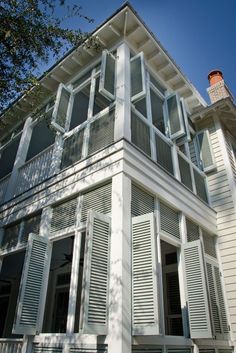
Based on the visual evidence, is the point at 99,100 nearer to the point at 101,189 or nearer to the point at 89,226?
the point at 101,189

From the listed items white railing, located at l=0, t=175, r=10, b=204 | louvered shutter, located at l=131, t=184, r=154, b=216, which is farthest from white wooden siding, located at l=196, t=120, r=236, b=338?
white railing, located at l=0, t=175, r=10, b=204

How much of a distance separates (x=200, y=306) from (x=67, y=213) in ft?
9.24

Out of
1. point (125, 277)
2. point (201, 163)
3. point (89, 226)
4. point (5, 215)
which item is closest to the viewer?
point (125, 277)

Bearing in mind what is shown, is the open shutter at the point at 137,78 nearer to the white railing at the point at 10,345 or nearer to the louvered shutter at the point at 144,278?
the louvered shutter at the point at 144,278

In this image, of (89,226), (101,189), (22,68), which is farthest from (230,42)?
(89,226)

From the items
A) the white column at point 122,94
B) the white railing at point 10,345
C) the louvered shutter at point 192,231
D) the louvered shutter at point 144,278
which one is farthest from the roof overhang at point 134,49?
the white railing at point 10,345

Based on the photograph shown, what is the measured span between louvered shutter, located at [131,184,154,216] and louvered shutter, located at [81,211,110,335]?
22.8 inches

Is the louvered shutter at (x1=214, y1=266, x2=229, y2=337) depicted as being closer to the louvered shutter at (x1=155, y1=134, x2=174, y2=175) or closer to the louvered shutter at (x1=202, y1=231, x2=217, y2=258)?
the louvered shutter at (x1=202, y1=231, x2=217, y2=258)

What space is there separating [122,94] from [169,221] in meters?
2.77

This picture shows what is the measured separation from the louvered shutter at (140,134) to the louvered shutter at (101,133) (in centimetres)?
43

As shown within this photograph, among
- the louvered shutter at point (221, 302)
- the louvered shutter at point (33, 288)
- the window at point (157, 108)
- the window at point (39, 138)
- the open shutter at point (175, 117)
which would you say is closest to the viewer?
the louvered shutter at point (33, 288)

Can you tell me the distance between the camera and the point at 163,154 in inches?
243

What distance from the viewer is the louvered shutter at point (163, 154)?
5977 millimetres

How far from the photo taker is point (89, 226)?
3928mm
